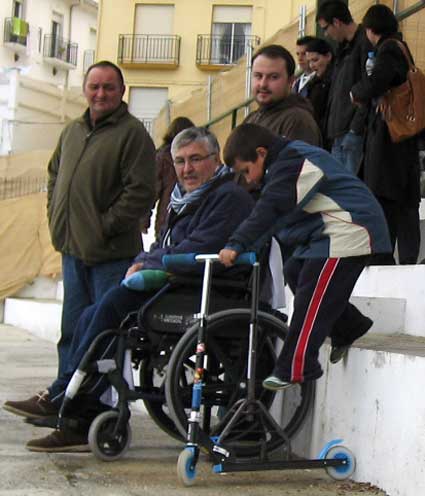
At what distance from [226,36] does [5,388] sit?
33848 mm

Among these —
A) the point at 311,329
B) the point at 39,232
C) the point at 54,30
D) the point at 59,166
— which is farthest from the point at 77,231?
the point at 54,30

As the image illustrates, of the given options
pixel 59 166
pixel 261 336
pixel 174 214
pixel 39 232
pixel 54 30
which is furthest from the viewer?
pixel 54 30

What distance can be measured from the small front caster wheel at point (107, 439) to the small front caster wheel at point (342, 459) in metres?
0.95

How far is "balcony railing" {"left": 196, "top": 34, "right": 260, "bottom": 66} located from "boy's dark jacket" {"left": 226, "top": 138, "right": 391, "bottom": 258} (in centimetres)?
3526

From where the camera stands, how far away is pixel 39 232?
1644 centimetres

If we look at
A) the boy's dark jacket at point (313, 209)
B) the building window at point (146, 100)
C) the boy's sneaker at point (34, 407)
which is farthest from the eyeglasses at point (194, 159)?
the building window at point (146, 100)

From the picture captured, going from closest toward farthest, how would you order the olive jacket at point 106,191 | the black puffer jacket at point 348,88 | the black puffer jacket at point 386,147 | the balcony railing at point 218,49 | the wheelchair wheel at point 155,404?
the wheelchair wheel at point 155,404 < the olive jacket at point 106,191 < the black puffer jacket at point 386,147 < the black puffer jacket at point 348,88 < the balcony railing at point 218,49

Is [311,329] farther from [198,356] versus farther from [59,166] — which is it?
[59,166]

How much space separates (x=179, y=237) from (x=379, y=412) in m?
1.33

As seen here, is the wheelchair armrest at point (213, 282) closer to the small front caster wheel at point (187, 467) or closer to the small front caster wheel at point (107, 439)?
the small front caster wheel at point (107, 439)

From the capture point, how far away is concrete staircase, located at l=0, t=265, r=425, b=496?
416 centimetres

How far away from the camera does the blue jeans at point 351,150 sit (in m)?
6.91

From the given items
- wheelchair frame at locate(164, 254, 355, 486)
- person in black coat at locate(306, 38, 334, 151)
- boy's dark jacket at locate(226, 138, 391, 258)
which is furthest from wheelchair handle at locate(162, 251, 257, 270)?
person in black coat at locate(306, 38, 334, 151)

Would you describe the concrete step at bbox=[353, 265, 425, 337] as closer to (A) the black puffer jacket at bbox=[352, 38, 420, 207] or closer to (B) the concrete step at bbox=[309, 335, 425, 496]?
(A) the black puffer jacket at bbox=[352, 38, 420, 207]
